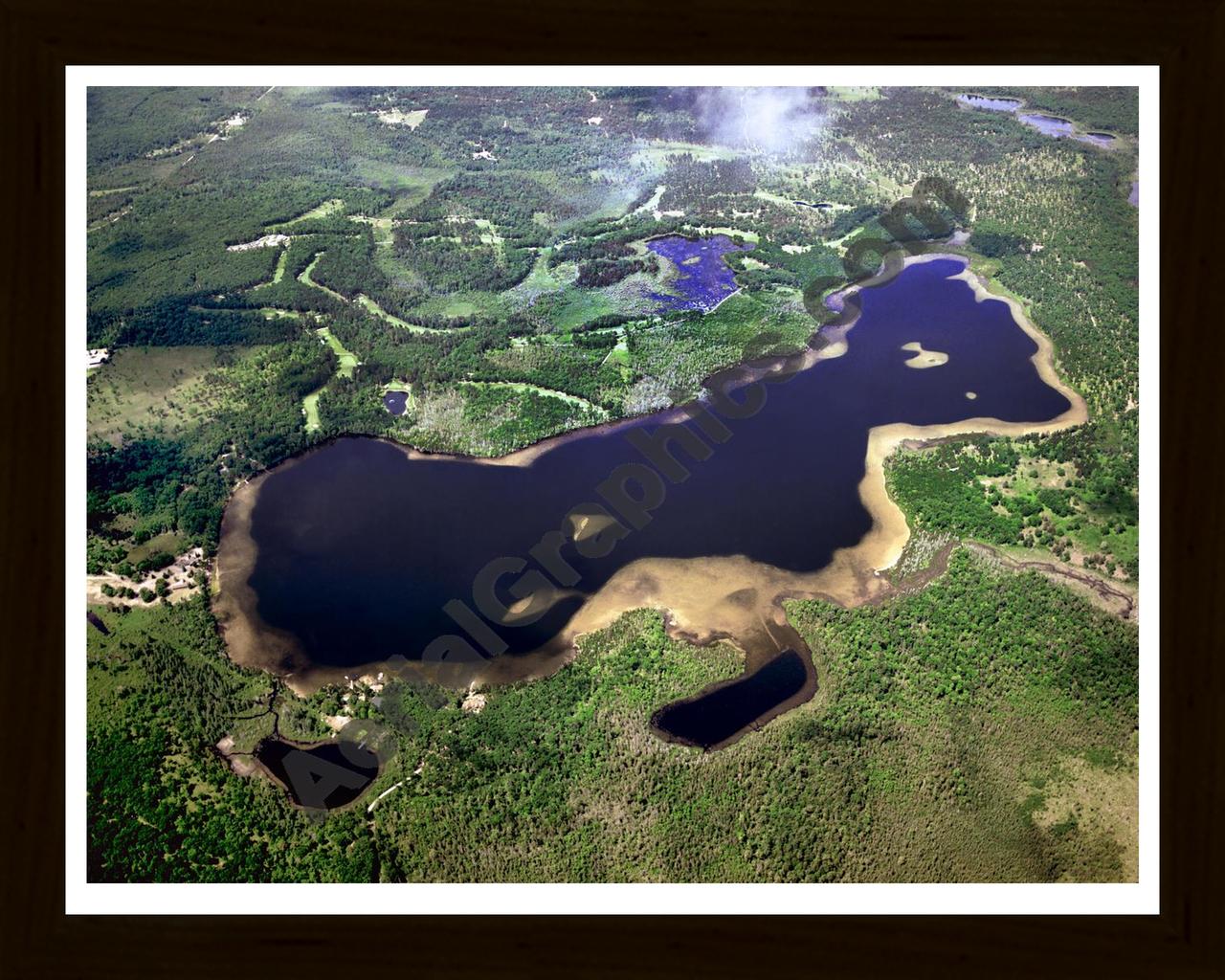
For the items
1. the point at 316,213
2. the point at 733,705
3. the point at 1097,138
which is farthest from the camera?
the point at 1097,138

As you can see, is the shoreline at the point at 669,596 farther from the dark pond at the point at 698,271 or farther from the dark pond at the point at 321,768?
the dark pond at the point at 698,271

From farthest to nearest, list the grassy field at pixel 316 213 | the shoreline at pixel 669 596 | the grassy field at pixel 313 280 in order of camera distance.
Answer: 1. the grassy field at pixel 316 213
2. the grassy field at pixel 313 280
3. the shoreline at pixel 669 596

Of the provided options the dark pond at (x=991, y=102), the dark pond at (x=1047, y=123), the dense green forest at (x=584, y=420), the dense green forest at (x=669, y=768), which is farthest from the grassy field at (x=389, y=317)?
the dark pond at (x=1047, y=123)

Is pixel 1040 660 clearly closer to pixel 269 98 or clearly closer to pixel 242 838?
pixel 242 838

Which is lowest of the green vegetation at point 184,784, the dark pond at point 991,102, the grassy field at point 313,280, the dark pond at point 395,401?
the green vegetation at point 184,784

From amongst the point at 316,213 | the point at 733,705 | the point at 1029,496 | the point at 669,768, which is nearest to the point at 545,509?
the point at 733,705

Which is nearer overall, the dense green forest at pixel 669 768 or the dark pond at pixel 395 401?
the dense green forest at pixel 669 768

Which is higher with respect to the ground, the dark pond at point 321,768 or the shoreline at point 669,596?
the shoreline at point 669,596

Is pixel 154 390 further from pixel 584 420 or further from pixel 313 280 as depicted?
pixel 584 420
